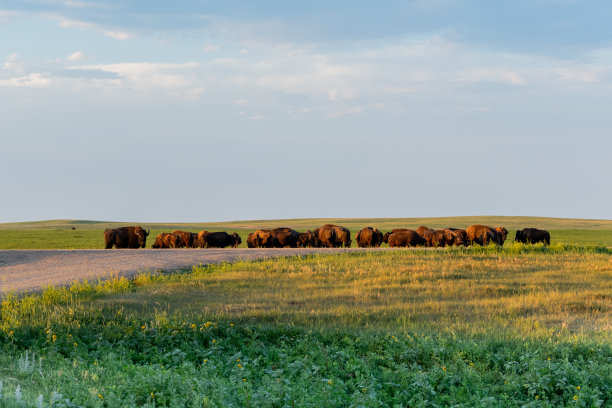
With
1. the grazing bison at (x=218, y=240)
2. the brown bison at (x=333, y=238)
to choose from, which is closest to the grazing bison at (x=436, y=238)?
the brown bison at (x=333, y=238)

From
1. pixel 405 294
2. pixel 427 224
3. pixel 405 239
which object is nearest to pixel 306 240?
pixel 405 239

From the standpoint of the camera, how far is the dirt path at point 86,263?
69.7ft

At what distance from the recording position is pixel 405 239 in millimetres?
40406

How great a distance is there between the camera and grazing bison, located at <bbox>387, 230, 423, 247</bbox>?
4034 centimetres

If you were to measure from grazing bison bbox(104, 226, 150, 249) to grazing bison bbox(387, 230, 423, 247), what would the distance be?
54.9 feet

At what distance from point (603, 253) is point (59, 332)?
87.3 ft

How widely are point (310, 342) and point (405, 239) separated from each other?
29.8 metres

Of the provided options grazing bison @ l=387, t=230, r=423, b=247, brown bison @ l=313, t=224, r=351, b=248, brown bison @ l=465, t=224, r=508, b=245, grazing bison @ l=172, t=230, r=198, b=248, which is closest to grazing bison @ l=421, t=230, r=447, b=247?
grazing bison @ l=387, t=230, r=423, b=247

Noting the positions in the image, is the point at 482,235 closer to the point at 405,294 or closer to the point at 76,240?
the point at 405,294

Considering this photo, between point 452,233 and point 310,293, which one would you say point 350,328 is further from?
point 452,233

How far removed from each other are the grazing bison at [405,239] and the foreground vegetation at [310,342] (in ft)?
65.4

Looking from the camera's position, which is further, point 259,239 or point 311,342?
point 259,239

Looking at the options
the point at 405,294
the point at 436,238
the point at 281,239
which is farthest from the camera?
the point at 281,239

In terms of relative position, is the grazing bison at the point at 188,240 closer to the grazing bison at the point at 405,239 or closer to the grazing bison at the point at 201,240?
the grazing bison at the point at 201,240
